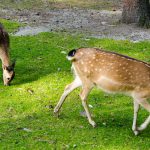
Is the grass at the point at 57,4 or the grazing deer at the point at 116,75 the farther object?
→ the grass at the point at 57,4

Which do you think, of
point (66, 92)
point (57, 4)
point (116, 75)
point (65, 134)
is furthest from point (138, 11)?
point (65, 134)

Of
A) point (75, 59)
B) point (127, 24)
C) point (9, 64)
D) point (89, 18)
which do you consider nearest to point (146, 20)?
point (127, 24)

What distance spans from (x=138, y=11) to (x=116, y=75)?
682 cm

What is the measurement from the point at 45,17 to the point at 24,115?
7877mm

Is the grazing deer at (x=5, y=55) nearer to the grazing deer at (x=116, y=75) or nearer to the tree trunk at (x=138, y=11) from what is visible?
the grazing deer at (x=116, y=75)

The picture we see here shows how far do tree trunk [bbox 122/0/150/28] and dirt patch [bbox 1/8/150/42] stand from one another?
198 millimetres

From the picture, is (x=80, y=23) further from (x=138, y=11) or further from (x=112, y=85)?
(x=112, y=85)

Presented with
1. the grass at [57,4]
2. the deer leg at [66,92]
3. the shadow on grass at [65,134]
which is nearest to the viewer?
the shadow on grass at [65,134]

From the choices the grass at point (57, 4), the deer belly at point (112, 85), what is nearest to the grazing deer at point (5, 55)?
the deer belly at point (112, 85)

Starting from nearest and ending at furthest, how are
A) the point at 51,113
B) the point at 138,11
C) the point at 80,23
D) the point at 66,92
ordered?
the point at 66,92 → the point at 51,113 → the point at 138,11 → the point at 80,23

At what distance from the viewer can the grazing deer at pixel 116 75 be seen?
22.4ft

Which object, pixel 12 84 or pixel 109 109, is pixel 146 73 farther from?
pixel 12 84

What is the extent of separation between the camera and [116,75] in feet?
22.6

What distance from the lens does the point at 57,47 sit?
11.4m
